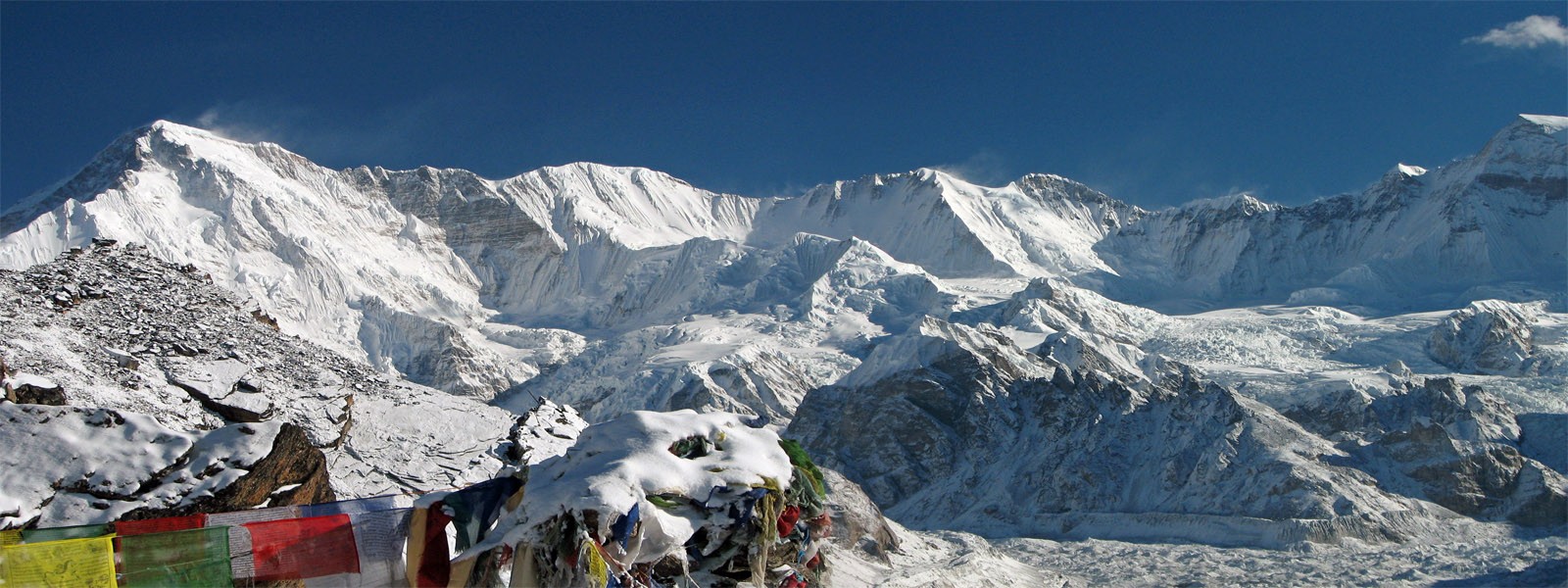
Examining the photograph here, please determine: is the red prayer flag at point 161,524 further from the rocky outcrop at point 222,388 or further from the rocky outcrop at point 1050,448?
the rocky outcrop at point 1050,448

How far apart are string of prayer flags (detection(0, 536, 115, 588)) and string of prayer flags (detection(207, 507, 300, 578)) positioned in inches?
64.7

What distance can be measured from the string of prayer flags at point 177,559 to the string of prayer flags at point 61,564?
2.28 ft

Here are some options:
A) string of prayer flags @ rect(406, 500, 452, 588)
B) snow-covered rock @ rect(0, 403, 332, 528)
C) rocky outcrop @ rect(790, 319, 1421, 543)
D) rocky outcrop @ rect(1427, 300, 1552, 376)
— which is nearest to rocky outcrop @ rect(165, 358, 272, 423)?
snow-covered rock @ rect(0, 403, 332, 528)

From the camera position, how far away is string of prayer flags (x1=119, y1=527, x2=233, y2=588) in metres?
Answer: 14.0

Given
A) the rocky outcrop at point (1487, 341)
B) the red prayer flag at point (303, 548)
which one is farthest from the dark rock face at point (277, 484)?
the rocky outcrop at point (1487, 341)

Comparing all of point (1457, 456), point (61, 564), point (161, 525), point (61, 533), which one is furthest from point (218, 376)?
point (1457, 456)

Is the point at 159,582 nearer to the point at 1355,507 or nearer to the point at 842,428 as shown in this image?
the point at 1355,507

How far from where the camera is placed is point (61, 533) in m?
14.0

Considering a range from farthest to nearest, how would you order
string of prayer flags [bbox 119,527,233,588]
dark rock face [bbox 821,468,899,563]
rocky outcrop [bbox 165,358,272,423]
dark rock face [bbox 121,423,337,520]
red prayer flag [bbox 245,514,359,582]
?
dark rock face [bbox 821,468,899,563] → rocky outcrop [bbox 165,358,272,423] → dark rock face [bbox 121,423,337,520] → red prayer flag [bbox 245,514,359,582] → string of prayer flags [bbox 119,527,233,588]

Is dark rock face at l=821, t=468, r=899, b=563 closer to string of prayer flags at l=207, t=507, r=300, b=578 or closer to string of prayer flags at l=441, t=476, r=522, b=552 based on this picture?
string of prayer flags at l=441, t=476, r=522, b=552

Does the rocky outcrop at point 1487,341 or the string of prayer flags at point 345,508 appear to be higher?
the rocky outcrop at point 1487,341

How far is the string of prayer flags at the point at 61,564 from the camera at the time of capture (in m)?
12.6

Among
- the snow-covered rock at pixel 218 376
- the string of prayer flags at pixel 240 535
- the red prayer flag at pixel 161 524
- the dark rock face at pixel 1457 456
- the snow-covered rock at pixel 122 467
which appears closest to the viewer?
the red prayer flag at pixel 161 524

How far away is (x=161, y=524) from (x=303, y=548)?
1.59 meters
